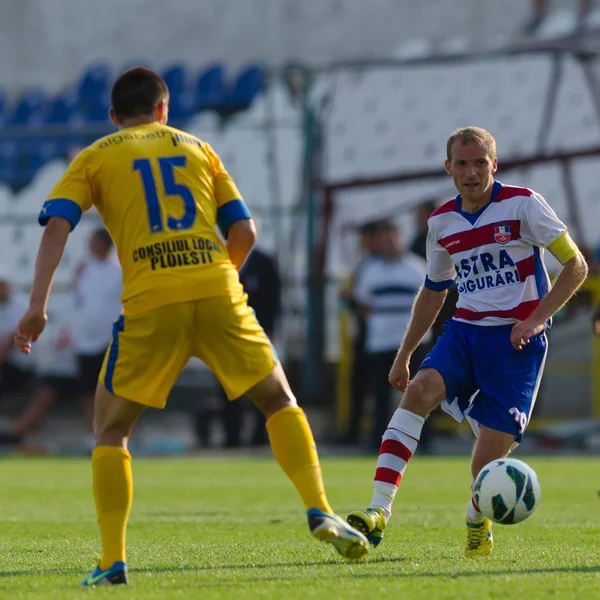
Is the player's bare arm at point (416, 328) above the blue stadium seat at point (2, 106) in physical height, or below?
below

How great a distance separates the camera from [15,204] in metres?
18.6

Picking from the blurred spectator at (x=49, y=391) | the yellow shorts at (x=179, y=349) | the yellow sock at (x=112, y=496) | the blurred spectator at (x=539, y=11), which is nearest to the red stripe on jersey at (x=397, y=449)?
the yellow shorts at (x=179, y=349)

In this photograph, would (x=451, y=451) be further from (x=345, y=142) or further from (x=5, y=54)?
(x=5, y=54)

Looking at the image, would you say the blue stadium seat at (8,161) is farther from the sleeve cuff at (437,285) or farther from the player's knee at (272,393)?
the player's knee at (272,393)

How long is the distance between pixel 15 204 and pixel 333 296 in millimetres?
4590

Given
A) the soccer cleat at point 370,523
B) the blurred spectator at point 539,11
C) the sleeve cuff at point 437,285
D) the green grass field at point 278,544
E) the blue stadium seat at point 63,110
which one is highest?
the blurred spectator at point 539,11

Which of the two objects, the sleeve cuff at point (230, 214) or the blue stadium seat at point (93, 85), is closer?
the sleeve cuff at point (230, 214)

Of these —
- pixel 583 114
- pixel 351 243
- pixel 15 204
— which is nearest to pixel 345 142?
pixel 351 243

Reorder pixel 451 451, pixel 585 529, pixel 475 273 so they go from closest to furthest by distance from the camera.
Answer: pixel 475 273
pixel 585 529
pixel 451 451

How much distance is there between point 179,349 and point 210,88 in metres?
15.9

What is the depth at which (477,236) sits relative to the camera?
581 centimetres

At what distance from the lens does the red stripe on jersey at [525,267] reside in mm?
5805

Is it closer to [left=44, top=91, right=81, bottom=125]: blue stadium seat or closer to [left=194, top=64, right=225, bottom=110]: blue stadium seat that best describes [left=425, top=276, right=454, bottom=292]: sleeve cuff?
[left=194, top=64, right=225, bottom=110]: blue stadium seat

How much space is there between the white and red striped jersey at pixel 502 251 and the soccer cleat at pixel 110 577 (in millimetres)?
1958
